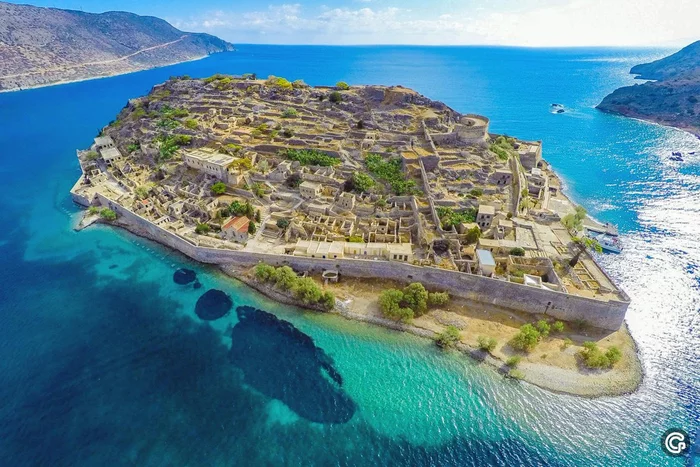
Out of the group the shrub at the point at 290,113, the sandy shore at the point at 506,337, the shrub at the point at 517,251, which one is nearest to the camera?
the sandy shore at the point at 506,337

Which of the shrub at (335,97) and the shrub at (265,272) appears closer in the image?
the shrub at (265,272)

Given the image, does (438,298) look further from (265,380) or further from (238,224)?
(238,224)

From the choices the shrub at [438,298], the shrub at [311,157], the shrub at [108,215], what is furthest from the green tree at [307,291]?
the shrub at [108,215]

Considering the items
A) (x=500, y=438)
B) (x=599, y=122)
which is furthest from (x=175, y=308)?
(x=599, y=122)

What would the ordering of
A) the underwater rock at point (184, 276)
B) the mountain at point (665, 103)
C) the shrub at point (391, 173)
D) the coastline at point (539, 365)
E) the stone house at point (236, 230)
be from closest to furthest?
the coastline at point (539, 365) < the underwater rock at point (184, 276) < the stone house at point (236, 230) < the shrub at point (391, 173) < the mountain at point (665, 103)

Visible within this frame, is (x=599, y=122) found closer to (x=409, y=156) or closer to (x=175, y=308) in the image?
(x=409, y=156)

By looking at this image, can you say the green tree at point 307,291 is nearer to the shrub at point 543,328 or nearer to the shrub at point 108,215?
the shrub at point 543,328

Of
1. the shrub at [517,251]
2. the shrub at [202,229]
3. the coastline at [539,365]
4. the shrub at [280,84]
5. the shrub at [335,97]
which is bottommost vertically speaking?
the coastline at [539,365]

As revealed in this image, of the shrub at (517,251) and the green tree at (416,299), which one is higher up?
the shrub at (517,251)
